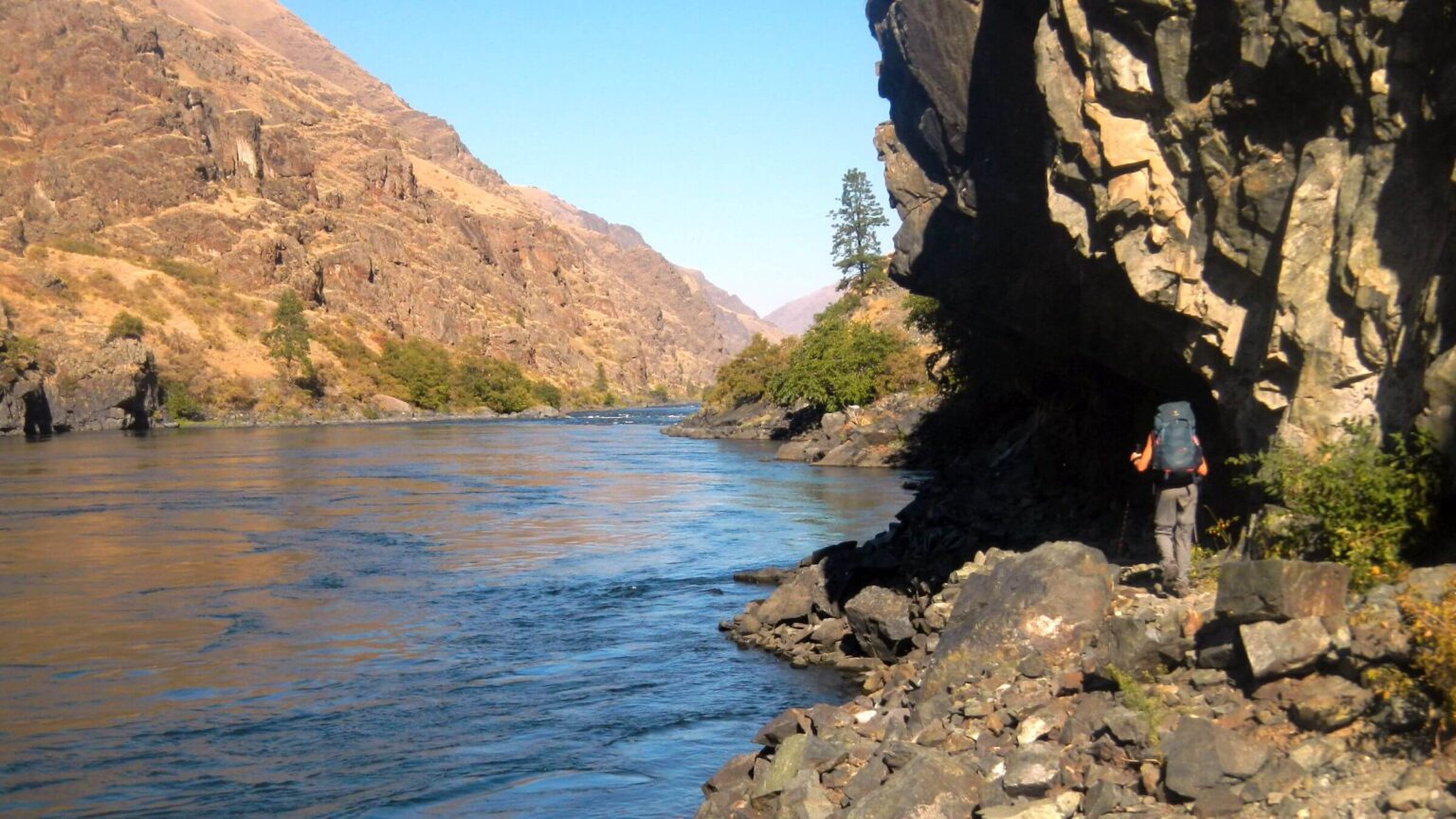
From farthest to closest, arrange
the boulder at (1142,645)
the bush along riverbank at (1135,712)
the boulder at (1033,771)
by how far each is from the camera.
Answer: the boulder at (1142,645) → the boulder at (1033,771) → the bush along riverbank at (1135,712)

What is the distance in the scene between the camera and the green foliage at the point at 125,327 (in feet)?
314

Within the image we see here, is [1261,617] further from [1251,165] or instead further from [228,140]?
[228,140]

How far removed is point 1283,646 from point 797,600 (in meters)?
11.3

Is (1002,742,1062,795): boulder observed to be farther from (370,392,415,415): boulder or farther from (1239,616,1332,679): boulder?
(370,392,415,415): boulder

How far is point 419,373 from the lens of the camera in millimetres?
123062

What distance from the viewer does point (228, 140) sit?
147125 mm

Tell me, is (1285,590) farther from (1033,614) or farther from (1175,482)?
(1033,614)

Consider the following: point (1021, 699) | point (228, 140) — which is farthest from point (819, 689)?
point (228, 140)

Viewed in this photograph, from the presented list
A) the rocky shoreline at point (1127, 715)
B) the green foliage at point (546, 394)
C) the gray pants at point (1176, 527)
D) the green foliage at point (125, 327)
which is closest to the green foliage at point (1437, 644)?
the rocky shoreline at point (1127, 715)

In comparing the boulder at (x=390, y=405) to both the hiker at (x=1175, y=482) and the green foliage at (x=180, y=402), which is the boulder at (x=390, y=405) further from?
the hiker at (x=1175, y=482)

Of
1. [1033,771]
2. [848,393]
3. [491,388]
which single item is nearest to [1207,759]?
[1033,771]

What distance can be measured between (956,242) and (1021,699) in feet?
35.7

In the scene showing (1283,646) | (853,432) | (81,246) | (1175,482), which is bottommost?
(1283,646)

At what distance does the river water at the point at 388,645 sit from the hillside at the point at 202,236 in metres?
58.4
